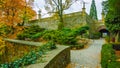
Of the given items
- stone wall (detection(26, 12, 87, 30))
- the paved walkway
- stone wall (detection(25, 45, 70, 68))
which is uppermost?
stone wall (detection(26, 12, 87, 30))

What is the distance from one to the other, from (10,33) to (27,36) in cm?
253

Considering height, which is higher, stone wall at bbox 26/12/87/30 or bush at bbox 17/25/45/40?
stone wall at bbox 26/12/87/30

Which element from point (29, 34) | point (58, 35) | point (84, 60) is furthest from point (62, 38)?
point (84, 60)

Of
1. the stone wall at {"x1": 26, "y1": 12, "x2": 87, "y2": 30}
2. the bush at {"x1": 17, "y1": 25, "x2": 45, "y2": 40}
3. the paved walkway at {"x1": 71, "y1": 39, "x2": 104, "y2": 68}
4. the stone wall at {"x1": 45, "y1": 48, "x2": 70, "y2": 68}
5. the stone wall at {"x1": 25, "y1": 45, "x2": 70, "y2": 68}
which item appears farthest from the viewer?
the stone wall at {"x1": 26, "y1": 12, "x2": 87, "y2": 30}

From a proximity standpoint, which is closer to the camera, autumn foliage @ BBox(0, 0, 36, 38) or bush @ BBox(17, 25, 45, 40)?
autumn foliage @ BBox(0, 0, 36, 38)

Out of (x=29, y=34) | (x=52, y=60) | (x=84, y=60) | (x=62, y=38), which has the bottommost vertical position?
(x=84, y=60)

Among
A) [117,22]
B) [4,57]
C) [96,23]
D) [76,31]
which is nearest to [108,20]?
[117,22]

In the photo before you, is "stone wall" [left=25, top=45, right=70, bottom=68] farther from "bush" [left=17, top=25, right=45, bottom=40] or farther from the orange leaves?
"bush" [left=17, top=25, right=45, bottom=40]

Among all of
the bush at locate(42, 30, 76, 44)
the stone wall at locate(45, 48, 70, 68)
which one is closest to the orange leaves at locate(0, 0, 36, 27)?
the bush at locate(42, 30, 76, 44)

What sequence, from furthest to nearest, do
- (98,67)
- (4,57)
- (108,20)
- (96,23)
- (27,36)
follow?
(96,23), (27,36), (108,20), (4,57), (98,67)

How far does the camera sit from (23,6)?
2531 cm

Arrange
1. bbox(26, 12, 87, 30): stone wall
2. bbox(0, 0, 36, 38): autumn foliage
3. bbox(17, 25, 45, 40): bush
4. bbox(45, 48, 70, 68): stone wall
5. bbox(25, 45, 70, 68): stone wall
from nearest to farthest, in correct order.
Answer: bbox(25, 45, 70, 68): stone wall < bbox(45, 48, 70, 68): stone wall < bbox(0, 0, 36, 38): autumn foliage < bbox(17, 25, 45, 40): bush < bbox(26, 12, 87, 30): stone wall

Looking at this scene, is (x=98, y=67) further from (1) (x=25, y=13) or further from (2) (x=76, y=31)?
(1) (x=25, y=13)

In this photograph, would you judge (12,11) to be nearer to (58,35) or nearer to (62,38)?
(58,35)
